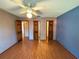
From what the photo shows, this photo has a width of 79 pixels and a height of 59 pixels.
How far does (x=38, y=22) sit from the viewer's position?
8.85 meters

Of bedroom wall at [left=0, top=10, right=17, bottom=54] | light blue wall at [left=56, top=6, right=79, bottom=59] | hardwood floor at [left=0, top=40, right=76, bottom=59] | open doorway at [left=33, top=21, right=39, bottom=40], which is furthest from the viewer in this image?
open doorway at [left=33, top=21, right=39, bottom=40]

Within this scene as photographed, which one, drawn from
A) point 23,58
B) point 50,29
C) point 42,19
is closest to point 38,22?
point 42,19

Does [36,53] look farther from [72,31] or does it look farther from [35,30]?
[35,30]

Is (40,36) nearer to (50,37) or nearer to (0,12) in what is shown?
(50,37)

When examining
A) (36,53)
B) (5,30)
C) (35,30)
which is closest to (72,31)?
(36,53)

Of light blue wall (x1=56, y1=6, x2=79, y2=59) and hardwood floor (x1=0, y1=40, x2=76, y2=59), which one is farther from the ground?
light blue wall (x1=56, y1=6, x2=79, y2=59)

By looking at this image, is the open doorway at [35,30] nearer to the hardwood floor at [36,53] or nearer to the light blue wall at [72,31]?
the hardwood floor at [36,53]

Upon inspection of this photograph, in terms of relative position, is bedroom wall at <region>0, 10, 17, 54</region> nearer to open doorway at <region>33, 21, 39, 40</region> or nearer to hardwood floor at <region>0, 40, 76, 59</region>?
hardwood floor at <region>0, 40, 76, 59</region>

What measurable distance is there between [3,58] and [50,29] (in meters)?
5.51

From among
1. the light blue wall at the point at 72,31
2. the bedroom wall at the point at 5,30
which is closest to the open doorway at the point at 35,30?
the bedroom wall at the point at 5,30

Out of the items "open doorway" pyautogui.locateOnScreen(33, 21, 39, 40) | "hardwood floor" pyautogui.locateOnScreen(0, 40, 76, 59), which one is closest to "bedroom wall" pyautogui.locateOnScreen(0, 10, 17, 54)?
"hardwood floor" pyautogui.locateOnScreen(0, 40, 76, 59)

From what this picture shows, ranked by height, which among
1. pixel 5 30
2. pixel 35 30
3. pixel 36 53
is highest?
pixel 5 30

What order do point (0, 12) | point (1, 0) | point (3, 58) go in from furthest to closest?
point (0, 12) → point (3, 58) → point (1, 0)

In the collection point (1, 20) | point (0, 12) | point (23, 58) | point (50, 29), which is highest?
point (0, 12)
